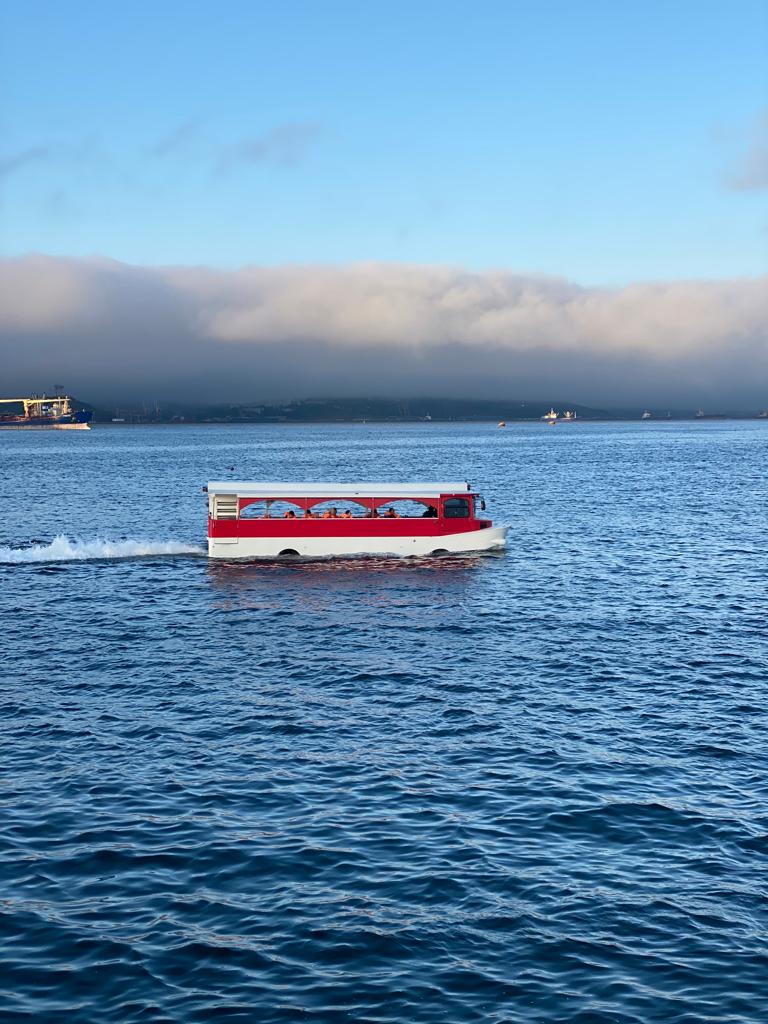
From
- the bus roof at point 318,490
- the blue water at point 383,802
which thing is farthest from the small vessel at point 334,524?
the blue water at point 383,802

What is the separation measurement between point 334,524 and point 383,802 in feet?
102

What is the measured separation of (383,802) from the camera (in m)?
21.0

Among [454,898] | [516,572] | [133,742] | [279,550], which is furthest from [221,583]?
[454,898]

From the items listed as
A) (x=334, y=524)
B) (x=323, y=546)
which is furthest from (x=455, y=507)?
(x=323, y=546)

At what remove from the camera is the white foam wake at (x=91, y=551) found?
180ft

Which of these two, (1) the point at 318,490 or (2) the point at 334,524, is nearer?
(1) the point at 318,490

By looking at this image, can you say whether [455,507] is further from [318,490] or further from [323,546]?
[318,490]

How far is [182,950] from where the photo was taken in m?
15.4

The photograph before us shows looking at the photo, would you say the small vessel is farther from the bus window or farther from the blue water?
the blue water

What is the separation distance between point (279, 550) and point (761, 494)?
64503 millimetres

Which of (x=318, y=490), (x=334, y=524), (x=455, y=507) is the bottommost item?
(x=334, y=524)

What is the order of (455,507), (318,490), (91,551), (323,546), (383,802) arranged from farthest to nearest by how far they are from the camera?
1. (91,551)
2. (455,507)
3. (323,546)
4. (318,490)
5. (383,802)

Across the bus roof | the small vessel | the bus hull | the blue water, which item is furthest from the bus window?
the blue water

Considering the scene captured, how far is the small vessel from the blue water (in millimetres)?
5074
